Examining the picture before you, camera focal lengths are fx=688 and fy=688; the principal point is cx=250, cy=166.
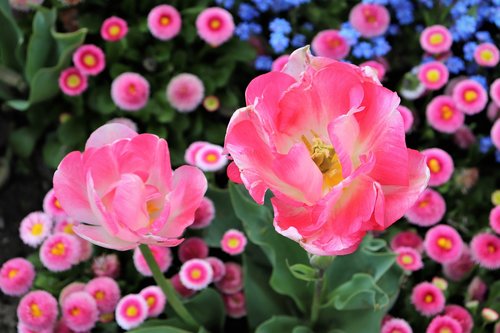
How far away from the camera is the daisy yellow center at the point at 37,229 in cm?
161

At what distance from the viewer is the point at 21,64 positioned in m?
2.12

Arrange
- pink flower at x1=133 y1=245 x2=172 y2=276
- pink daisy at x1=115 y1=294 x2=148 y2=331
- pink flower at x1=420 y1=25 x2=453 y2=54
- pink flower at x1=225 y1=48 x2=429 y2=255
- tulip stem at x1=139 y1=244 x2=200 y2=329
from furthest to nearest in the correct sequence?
pink flower at x1=420 y1=25 x2=453 y2=54 < pink flower at x1=133 y1=245 x2=172 y2=276 < pink daisy at x1=115 y1=294 x2=148 y2=331 < tulip stem at x1=139 y1=244 x2=200 y2=329 < pink flower at x1=225 y1=48 x2=429 y2=255

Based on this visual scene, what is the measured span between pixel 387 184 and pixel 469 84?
1.03 meters

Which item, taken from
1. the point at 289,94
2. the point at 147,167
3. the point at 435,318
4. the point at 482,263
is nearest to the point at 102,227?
the point at 147,167

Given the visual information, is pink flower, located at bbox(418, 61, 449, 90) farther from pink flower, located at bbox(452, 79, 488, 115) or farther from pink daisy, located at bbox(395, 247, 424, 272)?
pink daisy, located at bbox(395, 247, 424, 272)

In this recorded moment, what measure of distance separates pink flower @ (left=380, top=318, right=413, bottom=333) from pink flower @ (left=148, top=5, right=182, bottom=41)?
1.00 metres

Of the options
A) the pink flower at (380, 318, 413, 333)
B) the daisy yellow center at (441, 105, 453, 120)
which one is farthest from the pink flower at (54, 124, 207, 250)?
the daisy yellow center at (441, 105, 453, 120)

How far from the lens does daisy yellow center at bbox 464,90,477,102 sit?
1823mm

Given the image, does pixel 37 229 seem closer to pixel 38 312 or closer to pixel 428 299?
pixel 38 312

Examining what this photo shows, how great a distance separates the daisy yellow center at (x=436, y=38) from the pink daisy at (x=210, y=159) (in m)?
0.71

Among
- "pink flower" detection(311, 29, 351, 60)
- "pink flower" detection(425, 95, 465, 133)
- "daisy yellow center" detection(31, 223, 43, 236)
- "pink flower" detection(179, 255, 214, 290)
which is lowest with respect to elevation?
"pink flower" detection(179, 255, 214, 290)

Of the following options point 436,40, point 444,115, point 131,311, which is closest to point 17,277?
point 131,311

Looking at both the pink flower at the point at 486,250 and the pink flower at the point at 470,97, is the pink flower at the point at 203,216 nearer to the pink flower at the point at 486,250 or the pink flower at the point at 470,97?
the pink flower at the point at 486,250

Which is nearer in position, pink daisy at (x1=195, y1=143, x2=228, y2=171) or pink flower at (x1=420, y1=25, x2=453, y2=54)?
pink daisy at (x1=195, y1=143, x2=228, y2=171)
